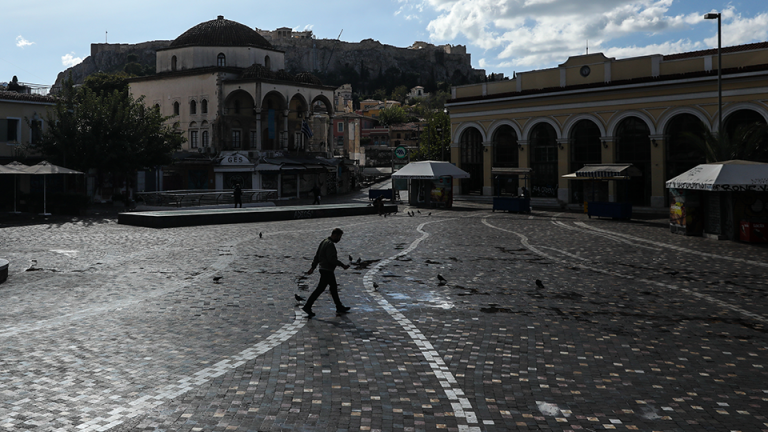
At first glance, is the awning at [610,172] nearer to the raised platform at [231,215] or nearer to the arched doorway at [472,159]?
the raised platform at [231,215]

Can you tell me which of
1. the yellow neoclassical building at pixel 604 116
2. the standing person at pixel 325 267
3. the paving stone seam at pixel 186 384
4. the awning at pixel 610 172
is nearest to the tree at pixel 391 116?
the yellow neoclassical building at pixel 604 116

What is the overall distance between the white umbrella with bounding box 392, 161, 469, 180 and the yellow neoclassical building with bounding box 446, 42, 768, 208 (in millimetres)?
7159

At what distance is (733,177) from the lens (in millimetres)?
21812

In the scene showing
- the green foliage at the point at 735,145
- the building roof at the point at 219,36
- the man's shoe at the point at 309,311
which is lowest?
the man's shoe at the point at 309,311

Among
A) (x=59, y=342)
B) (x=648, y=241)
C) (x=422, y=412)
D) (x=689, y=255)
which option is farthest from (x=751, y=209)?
(x=59, y=342)

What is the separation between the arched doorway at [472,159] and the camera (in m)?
50.6

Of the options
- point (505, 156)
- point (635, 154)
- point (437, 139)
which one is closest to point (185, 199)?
point (505, 156)

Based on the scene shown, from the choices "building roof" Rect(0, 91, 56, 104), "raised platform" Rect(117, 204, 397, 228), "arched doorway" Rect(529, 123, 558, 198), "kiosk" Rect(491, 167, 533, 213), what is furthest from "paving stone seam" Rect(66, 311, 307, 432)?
"building roof" Rect(0, 91, 56, 104)

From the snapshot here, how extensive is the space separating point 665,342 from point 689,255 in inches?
417

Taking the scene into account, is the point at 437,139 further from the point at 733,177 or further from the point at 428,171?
the point at 733,177

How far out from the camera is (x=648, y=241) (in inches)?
875

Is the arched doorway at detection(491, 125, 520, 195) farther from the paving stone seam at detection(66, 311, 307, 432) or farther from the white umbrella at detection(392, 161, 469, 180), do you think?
the paving stone seam at detection(66, 311, 307, 432)

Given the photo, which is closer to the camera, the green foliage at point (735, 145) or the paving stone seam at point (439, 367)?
the paving stone seam at point (439, 367)

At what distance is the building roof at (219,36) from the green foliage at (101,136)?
1874 cm
